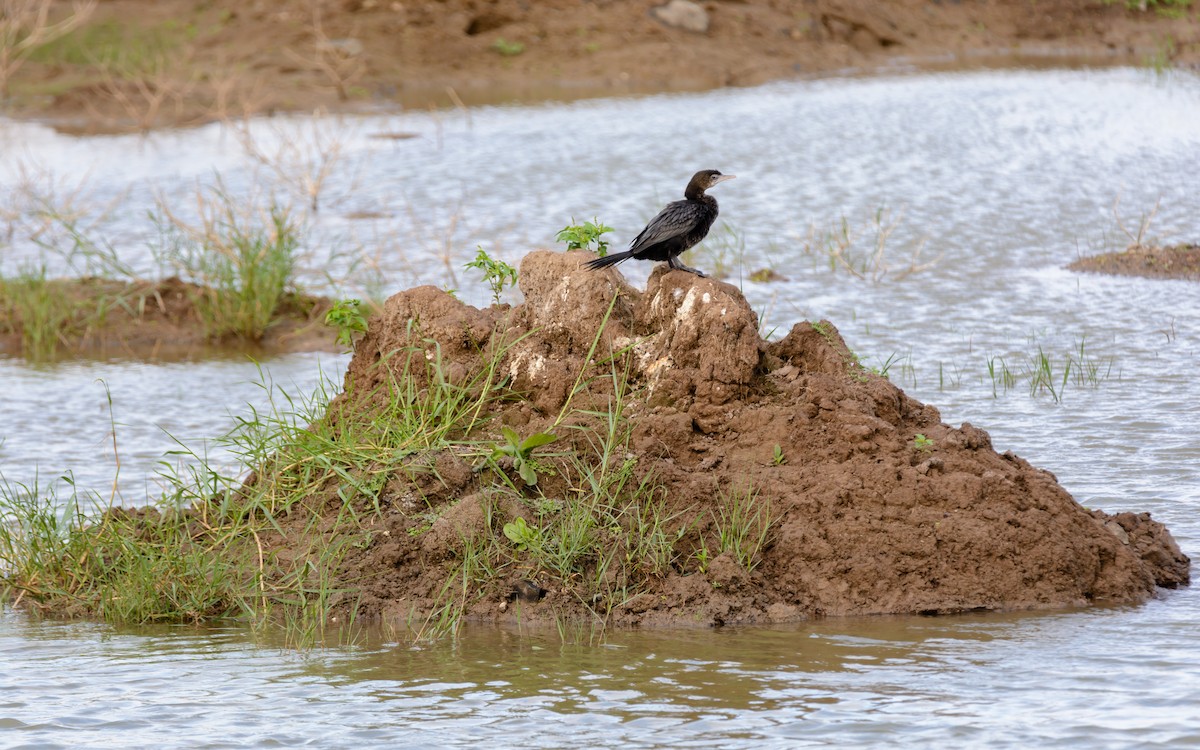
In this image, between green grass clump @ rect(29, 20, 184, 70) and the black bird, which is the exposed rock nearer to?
green grass clump @ rect(29, 20, 184, 70)

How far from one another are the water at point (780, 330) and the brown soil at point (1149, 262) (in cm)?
20

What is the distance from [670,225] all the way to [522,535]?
4.60ft

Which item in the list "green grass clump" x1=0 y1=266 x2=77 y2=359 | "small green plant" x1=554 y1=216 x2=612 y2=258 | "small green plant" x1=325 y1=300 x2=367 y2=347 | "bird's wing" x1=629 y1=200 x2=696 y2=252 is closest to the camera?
"bird's wing" x1=629 y1=200 x2=696 y2=252

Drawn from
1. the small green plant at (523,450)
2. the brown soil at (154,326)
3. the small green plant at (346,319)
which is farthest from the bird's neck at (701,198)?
the brown soil at (154,326)

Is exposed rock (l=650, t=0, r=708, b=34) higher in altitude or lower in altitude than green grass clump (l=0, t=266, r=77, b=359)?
higher

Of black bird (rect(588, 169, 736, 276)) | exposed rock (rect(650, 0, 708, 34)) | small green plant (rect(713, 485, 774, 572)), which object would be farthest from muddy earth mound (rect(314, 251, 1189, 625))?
exposed rock (rect(650, 0, 708, 34))

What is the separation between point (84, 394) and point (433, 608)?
474 centimetres

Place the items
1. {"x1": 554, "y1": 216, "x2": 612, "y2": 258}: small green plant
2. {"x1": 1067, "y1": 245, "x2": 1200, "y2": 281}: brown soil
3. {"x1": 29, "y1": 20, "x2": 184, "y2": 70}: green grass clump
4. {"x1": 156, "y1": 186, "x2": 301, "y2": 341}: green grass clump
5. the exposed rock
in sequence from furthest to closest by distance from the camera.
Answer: the exposed rock → {"x1": 29, "y1": 20, "x2": 184, "y2": 70}: green grass clump → {"x1": 1067, "y1": 245, "x2": 1200, "y2": 281}: brown soil → {"x1": 156, "y1": 186, "x2": 301, "y2": 341}: green grass clump → {"x1": 554, "y1": 216, "x2": 612, "y2": 258}: small green plant

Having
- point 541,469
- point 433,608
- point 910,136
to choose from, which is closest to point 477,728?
point 433,608

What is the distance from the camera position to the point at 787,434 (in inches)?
220

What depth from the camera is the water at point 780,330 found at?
13.9 ft

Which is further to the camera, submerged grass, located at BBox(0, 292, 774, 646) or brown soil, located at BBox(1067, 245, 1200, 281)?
brown soil, located at BBox(1067, 245, 1200, 281)

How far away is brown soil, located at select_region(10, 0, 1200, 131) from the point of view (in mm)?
20812

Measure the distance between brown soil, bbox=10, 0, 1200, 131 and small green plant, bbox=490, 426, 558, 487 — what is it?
49.6 feet
